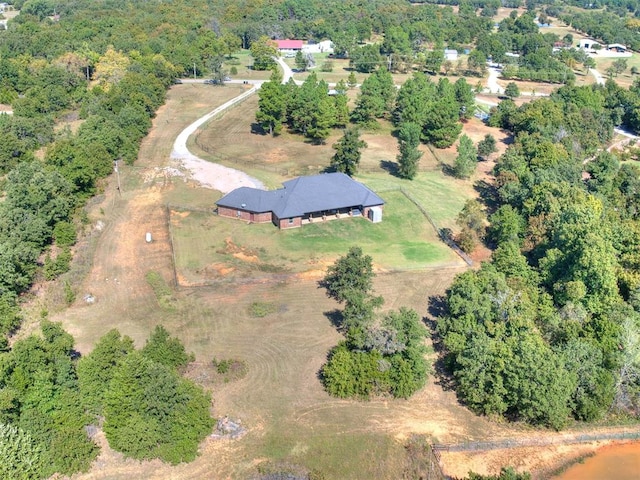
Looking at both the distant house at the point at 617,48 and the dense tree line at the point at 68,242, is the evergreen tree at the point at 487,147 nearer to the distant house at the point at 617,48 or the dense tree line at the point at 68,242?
the dense tree line at the point at 68,242

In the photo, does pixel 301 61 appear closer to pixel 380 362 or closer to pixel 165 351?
pixel 165 351

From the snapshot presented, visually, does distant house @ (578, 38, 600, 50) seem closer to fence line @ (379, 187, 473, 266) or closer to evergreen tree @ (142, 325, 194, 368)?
fence line @ (379, 187, 473, 266)

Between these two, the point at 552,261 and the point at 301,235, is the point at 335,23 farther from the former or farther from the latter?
the point at 552,261

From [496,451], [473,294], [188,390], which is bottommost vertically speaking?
[496,451]

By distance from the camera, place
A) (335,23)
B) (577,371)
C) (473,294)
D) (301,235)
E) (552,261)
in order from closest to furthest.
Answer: (577,371) → (473,294) → (552,261) → (301,235) → (335,23)

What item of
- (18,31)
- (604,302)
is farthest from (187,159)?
(18,31)

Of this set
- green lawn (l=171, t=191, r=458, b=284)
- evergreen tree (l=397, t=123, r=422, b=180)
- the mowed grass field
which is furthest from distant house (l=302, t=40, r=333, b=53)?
green lawn (l=171, t=191, r=458, b=284)
